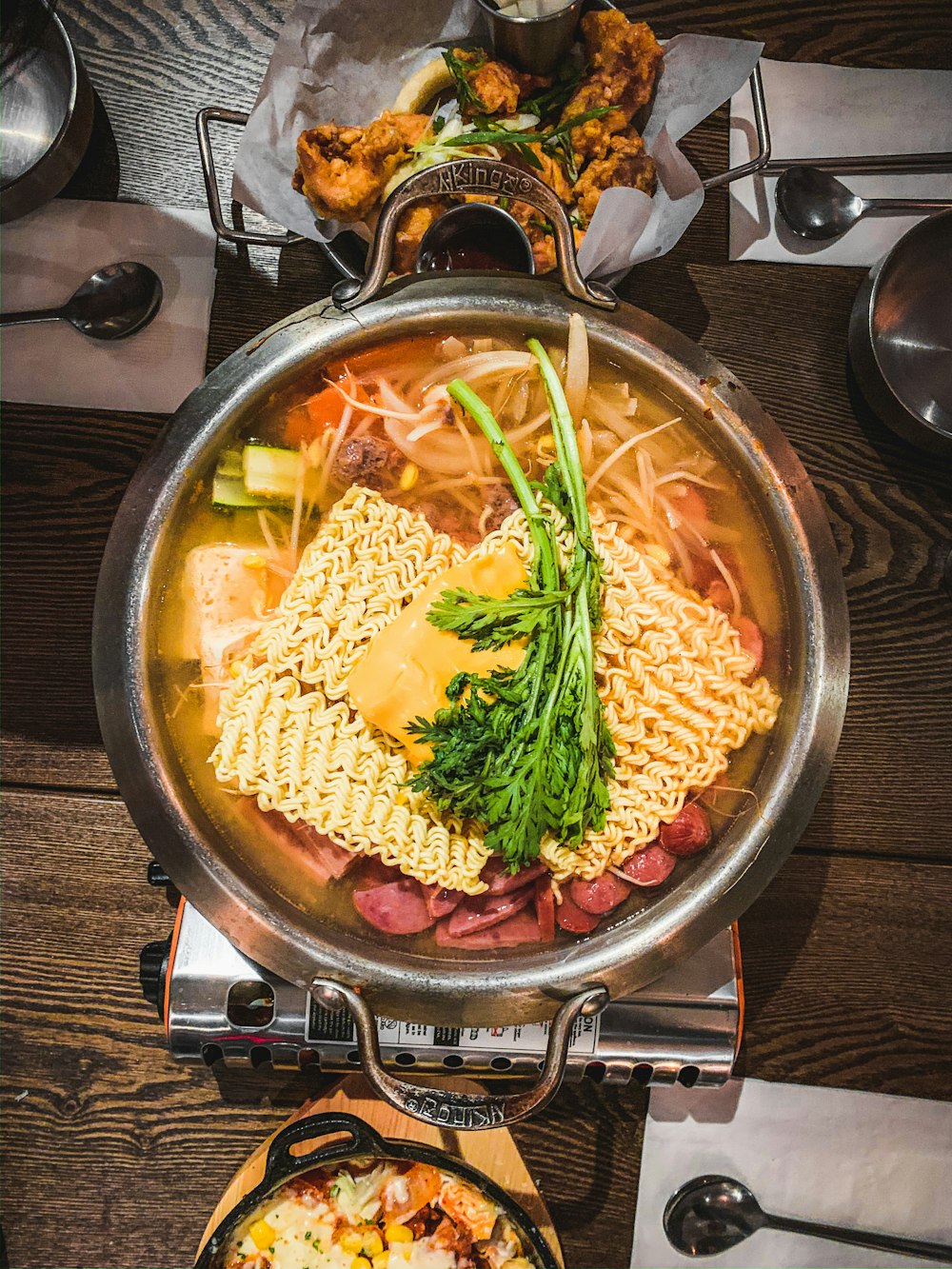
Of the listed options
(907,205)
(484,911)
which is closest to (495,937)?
(484,911)

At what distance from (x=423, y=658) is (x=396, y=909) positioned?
0.61m

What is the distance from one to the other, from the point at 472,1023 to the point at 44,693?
1613mm

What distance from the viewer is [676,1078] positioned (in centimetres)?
246

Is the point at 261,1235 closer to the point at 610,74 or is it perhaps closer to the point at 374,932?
the point at 374,932

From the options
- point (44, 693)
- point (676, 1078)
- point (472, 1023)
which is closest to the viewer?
point (472, 1023)

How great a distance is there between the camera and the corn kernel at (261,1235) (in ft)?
8.10

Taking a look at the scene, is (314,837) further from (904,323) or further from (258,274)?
(904,323)

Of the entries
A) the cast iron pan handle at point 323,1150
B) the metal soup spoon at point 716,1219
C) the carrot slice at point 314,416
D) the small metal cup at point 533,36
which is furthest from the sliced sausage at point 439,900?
the small metal cup at point 533,36

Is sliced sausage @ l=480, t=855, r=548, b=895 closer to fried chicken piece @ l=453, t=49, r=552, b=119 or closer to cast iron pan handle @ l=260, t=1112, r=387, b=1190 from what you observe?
cast iron pan handle @ l=260, t=1112, r=387, b=1190

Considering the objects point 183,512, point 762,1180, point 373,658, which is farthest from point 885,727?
point 183,512

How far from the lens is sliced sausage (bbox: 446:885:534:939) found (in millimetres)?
2172

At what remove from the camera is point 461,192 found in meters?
2.05

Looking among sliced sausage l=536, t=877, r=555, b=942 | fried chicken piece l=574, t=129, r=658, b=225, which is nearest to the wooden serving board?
sliced sausage l=536, t=877, r=555, b=942

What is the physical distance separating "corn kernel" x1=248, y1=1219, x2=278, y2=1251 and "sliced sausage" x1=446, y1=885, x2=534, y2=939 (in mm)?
1065
